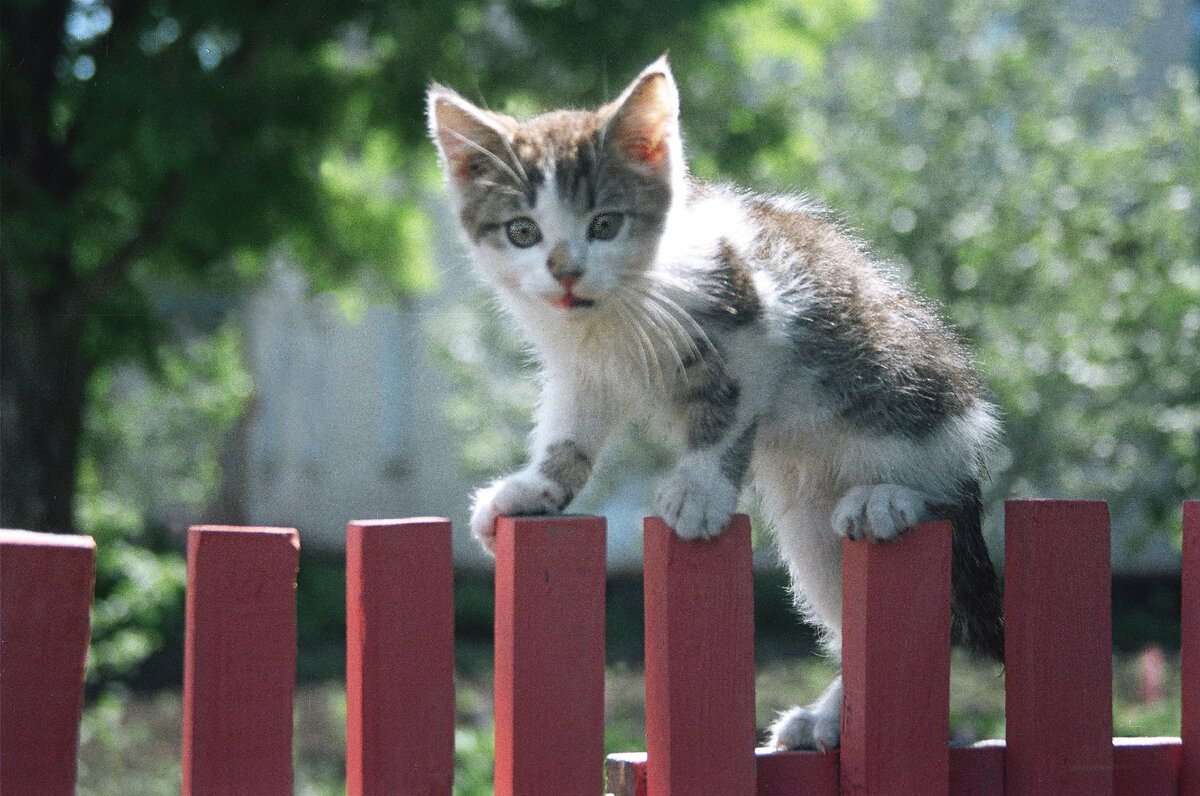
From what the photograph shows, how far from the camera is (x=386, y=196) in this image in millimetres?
6117

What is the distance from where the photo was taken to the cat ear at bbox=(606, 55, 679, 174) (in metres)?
1.91

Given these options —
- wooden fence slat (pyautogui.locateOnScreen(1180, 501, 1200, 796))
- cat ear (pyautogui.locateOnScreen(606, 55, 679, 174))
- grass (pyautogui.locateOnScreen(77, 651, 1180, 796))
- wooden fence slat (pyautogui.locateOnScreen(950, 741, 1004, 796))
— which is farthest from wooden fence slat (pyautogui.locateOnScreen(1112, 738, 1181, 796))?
grass (pyautogui.locateOnScreen(77, 651, 1180, 796))

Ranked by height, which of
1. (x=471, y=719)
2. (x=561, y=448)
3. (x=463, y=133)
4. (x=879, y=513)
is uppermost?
(x=463, y=133)

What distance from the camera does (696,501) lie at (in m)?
1.57

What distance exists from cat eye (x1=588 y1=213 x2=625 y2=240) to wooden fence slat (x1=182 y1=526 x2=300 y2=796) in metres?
0.83

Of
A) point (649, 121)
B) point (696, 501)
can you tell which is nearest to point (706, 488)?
point (696, 501)

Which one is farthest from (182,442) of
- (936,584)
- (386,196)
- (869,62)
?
(936,584)

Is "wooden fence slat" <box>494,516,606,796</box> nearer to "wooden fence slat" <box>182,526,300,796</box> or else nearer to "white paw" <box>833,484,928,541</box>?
"wooden fence slat" <box>182,526,300,796</box>

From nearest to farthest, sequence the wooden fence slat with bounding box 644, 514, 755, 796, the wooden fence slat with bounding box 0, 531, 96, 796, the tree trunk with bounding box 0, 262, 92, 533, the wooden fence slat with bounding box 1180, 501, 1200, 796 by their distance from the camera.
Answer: the wooden fence slat with bounding box 0, 531, 96, 796 → the wooden fence slat with bounding box 644, 514, 755, 796 → the wooden fence slat with bounding box 1180, 501, 1200, 796 → the tree trunk with bounding box 0, 262, 92, 533

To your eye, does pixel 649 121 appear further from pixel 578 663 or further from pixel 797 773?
pixel 797 773

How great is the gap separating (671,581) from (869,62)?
5623 millimetres

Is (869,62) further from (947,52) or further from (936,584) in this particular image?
(936,584)

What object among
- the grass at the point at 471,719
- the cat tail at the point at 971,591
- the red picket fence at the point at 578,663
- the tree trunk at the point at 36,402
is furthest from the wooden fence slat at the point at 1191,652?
the tree trunk at the point at 36,402

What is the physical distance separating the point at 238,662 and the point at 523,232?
0.91 m
